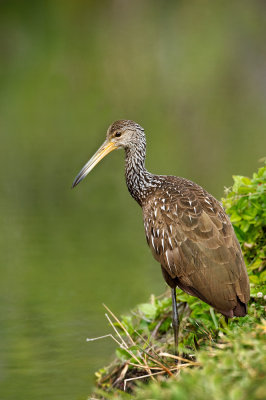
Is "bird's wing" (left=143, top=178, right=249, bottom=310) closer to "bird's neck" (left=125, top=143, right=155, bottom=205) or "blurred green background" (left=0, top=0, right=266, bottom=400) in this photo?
"bird's neck" (left=125, top=143, right=155, bottom=205)

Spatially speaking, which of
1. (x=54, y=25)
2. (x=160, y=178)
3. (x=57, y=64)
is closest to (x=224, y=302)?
(x=160, y=178)

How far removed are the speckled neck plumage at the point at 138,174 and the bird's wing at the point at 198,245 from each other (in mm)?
366

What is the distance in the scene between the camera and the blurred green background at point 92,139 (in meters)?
7.94

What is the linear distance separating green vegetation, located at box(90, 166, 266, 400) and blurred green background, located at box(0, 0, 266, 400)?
0.64m

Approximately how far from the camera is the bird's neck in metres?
6.28

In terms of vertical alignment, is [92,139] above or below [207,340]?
above

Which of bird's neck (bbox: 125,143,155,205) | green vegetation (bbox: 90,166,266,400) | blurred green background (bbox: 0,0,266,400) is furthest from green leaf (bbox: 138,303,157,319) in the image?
bird's neck (bbox: 125,143,155,205)

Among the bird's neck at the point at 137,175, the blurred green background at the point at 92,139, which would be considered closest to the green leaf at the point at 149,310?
the blurred green background at the point at 92,139

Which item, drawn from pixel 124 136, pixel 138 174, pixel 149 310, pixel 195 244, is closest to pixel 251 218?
pixel 195 244

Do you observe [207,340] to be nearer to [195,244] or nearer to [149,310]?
[195,244]

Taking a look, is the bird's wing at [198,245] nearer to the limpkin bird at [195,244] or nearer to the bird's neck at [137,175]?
the limpkin bird at [195,244]

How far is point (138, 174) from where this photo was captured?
254 inches

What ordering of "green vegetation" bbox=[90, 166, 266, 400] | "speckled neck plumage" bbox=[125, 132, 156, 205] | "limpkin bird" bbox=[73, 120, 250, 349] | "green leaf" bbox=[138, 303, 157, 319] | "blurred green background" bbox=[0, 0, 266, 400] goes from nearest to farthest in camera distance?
"green vegetation" bbox=[90, 166, 266, 400] → "limpkin bird" bbox=[73, 120, 250, 349] → "speckled neck plumage" bbox=[125, 132, 156, 205] → "green leaf" bbox=[138, 303, 157, 319] → "blurred green background" bbox=[0, 0, 266, 400]

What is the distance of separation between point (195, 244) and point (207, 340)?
0.58 metres
